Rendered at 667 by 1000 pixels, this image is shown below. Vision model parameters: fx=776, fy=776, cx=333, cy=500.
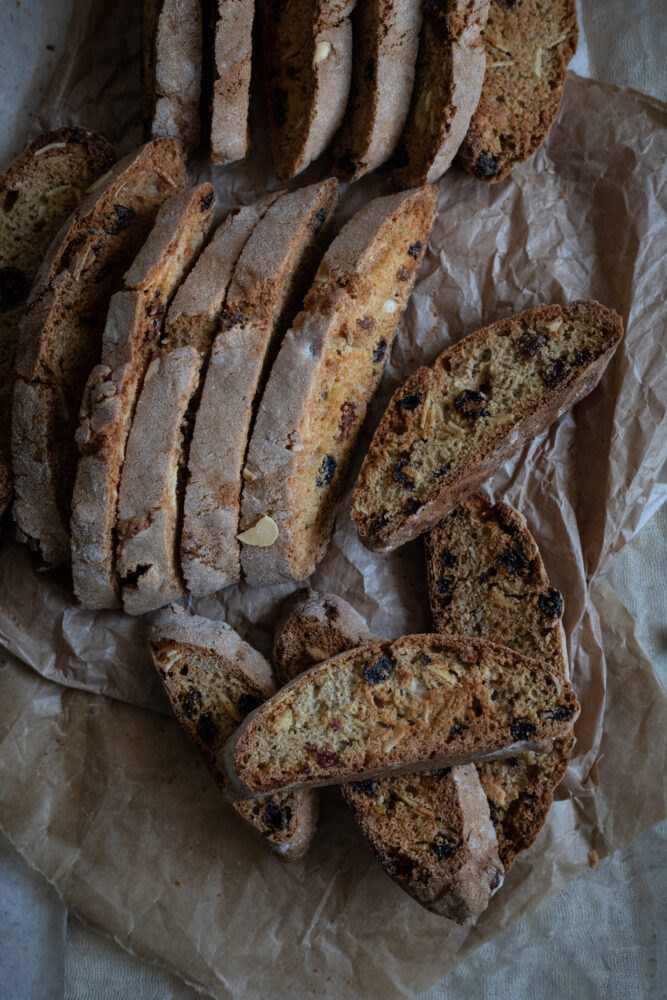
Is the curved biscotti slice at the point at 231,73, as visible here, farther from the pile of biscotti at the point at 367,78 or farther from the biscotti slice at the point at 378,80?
the biscotti slice at the point at 378,80

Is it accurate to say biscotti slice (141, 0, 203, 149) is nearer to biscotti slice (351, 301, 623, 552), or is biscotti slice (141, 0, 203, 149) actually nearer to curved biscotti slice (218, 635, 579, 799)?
biscotti slice (351, 301, 623, 552)

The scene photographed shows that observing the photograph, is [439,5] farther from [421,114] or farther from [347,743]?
[347,743]

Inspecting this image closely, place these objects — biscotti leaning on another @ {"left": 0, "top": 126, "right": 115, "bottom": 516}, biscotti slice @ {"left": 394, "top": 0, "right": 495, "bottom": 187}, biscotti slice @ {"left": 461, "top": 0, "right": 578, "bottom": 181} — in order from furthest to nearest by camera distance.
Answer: biscotti leaning on another @ {"left": 0, "top": 126, "right": 115, "bottom": 516}
biscotti slice @ {"left": 461, "top": 0, "right": 578, "bottom": 181}
biscotti slice @ {"left": 394, "top": 0, "right": 495, "bottom": 187}

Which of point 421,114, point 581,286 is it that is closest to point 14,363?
point 421,114

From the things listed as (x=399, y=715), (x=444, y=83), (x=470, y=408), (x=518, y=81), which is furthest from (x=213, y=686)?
(x=518, y=81)

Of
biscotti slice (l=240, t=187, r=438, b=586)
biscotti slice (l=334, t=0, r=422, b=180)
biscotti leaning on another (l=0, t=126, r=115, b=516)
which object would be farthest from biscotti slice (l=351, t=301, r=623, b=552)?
biscotti leaning on another (l=0, t=126, r=115, b=516)

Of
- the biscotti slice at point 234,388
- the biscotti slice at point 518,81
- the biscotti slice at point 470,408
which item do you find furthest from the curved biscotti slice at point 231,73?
the biscotti slice at point 470,408
